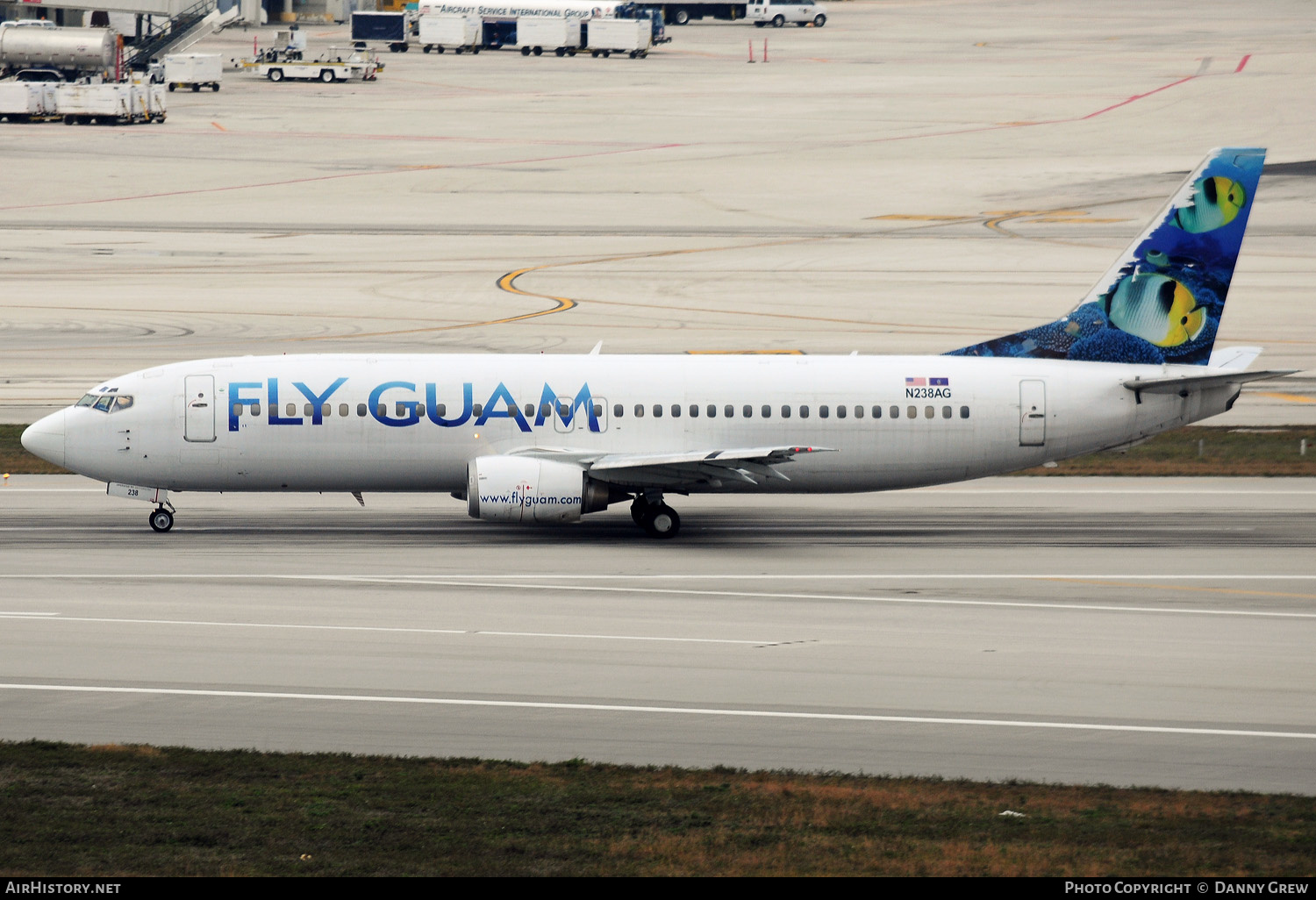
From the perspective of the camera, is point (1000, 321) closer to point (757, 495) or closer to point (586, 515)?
point (757, 495)

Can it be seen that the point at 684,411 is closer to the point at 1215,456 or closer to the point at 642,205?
the point at 1215,456

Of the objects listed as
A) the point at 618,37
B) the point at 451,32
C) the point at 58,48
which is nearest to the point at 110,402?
the point at 58,48

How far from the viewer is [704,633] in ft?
91.8

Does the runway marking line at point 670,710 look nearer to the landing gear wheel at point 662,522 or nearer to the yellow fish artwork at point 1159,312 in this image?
the landing gear wheel at point 662,522

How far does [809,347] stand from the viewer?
57.9m

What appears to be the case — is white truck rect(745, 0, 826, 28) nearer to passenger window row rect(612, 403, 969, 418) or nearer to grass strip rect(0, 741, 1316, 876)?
passenger window row rect(612, 403, 969, 418)

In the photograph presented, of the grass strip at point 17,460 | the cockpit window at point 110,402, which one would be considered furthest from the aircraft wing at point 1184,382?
the grass strip at point 17,460

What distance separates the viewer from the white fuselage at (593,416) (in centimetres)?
3584

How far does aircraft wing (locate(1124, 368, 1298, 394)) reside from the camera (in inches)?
1427

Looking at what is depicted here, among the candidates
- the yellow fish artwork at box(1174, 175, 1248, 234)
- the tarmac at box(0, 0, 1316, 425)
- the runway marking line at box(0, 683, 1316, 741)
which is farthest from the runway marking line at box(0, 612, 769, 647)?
the tarmac at box(0, 0, 1316, 425)

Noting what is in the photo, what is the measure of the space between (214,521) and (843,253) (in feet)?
151

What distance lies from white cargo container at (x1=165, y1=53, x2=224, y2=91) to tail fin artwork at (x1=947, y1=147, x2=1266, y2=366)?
349 ft

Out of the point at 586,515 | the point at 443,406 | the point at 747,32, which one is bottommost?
the point at 586,515
